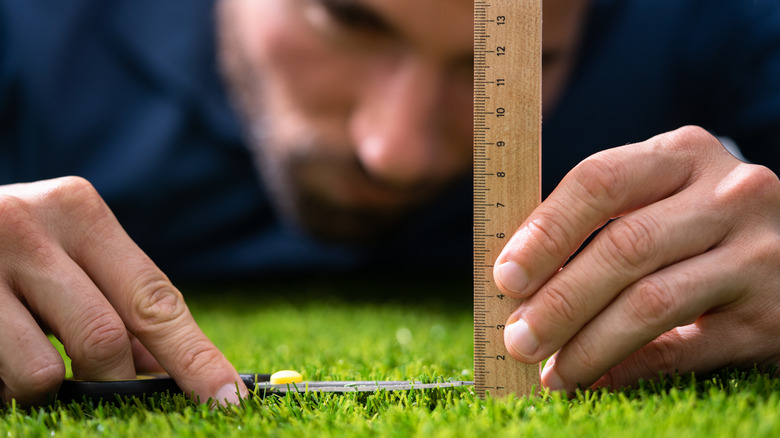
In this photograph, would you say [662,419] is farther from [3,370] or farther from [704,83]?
[704,83]

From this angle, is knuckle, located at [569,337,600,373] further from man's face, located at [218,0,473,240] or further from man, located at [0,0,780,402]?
man's face, located at [218,0,473,240]

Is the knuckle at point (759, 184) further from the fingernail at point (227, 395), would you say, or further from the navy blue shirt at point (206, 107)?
the navy blue shirt at point (206, 107)

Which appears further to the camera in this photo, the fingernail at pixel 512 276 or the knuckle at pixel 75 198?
the knuckle at pixel 75 198

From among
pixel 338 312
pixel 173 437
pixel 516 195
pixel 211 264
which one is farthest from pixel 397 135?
pixel 211 264

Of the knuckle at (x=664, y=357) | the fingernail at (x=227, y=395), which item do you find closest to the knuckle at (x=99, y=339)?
the fingernail at (x=227, y=395)

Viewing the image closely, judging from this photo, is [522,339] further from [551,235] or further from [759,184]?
[759,184]

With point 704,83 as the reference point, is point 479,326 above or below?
below
